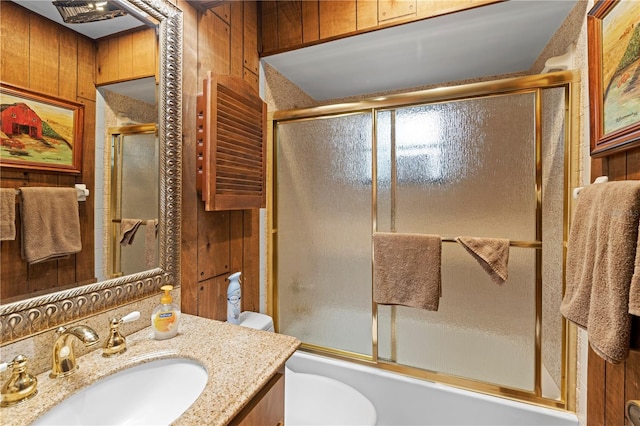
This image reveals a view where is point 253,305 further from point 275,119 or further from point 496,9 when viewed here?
point 496,9

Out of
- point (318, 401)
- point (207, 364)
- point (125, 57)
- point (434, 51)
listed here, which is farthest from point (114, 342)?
point (434, 51)

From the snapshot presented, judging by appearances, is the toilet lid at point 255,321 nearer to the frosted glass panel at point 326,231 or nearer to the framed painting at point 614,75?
the frosted glass panel at point 326,231

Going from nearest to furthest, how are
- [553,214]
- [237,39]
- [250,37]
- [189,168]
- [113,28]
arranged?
[113,28] → [189,168] → [553,214] → [237,39] → [250,37]

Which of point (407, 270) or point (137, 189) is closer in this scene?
point (137, 189)

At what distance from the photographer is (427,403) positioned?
4.44 ft

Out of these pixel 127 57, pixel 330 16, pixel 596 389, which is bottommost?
pixel 596 389

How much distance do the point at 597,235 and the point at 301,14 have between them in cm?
164

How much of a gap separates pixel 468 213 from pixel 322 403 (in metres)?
1.19

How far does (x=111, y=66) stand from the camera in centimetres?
85

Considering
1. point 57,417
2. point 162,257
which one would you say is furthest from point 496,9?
point 57,417

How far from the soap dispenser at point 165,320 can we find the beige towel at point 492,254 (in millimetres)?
1202

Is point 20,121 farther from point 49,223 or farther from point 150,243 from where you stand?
point 150,243

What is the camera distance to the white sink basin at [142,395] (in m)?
0.66

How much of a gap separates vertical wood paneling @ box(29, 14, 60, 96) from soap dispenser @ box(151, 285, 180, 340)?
64 cm
